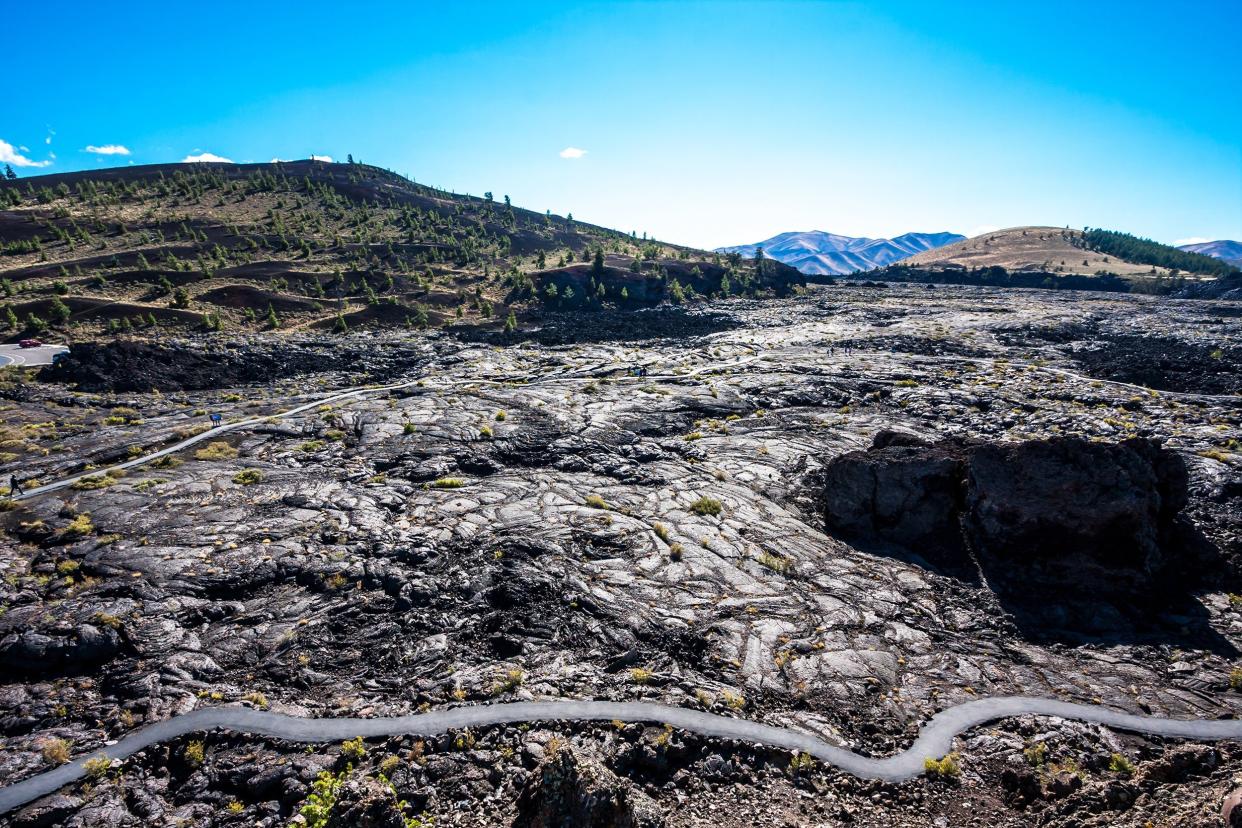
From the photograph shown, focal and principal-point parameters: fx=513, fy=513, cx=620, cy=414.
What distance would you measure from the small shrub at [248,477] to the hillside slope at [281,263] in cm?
4104

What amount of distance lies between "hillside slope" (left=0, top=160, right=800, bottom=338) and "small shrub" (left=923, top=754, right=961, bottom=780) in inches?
2471

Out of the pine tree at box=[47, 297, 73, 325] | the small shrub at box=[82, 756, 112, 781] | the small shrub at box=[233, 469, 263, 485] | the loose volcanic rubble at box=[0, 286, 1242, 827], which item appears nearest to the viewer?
the small shrub at box=[82, 756, 112, 781]

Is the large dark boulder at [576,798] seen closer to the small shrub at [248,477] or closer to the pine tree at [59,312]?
the small shrub at [248,477]

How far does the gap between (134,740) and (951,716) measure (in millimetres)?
18234

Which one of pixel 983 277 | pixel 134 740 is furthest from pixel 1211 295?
pixel 134 740

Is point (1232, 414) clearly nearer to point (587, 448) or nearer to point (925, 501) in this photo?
point (925, 501)

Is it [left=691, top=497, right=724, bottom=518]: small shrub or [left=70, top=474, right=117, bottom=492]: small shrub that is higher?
[left=70, top=474, right=117, bottom=492]: small shrub

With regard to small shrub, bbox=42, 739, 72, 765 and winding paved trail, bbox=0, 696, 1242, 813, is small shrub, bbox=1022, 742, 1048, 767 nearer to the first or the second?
winding paved trail, bbox=0, 696, 1242, 813

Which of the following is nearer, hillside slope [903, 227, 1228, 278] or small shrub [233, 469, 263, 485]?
small shrub [233, 469, 263, 485]

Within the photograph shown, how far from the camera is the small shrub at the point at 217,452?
23859 millimetres

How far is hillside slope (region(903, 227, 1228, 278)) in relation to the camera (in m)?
140

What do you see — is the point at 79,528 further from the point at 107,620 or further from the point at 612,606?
the point at 612,606

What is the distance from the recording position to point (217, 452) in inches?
961

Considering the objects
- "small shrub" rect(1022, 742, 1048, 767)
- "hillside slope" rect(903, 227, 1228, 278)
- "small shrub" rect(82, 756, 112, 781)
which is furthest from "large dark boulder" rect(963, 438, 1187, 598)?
"hillside slope" rect(903, 227, 1228, 278)
